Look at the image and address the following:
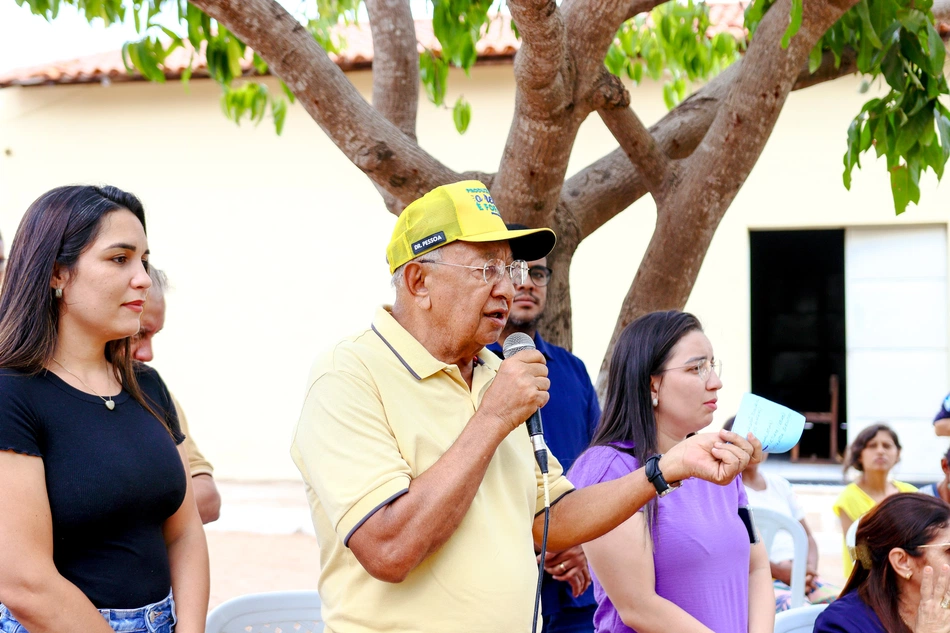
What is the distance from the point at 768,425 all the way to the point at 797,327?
1495cm

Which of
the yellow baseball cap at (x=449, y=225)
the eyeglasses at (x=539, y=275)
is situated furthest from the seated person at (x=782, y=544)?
the yellow baseball cap at (x=449, y=225)

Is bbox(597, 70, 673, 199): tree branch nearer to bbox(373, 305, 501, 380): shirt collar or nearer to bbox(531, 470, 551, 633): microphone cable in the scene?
bbox(373, 305, 501, 380): shirt collar

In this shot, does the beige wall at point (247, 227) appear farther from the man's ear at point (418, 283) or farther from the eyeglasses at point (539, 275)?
the man's ear at point (418, 283)

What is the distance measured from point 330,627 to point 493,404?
0.62 metres

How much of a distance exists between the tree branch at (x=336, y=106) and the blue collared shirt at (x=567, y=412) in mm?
758

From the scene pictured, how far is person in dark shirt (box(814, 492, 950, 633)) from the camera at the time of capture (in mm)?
3096

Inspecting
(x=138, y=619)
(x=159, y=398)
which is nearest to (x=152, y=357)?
(x=159, y=398)

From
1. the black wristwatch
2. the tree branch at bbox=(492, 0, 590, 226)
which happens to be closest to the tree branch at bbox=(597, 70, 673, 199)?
the tree branch at bbox=(492, 0, 590, 226)

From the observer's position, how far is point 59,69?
43.3 ft

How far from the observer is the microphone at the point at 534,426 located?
7.56 ft

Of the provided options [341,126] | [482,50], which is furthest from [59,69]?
[341,126]

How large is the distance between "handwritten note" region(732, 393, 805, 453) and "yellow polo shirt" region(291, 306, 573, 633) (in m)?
0.61

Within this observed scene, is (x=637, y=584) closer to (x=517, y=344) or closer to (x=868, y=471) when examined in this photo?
(x=517, y=344)

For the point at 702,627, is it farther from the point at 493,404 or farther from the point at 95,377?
the point at 95,377
